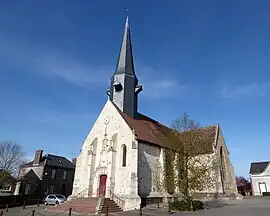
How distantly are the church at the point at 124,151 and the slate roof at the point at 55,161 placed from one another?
19847 mm

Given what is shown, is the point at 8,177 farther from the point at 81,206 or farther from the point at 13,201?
the point at 81,206

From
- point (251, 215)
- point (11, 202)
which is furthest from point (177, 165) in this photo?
point (11, 202)

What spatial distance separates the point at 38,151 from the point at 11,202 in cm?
1580

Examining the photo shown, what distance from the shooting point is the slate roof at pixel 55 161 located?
143 ft

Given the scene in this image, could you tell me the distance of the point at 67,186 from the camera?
45469 millimetres

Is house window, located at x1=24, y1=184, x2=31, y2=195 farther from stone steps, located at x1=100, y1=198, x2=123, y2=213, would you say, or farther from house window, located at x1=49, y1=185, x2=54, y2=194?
stone steps, located at x1=100, y1=198, x2=123, y2=213

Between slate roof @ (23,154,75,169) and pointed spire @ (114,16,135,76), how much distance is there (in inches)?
992

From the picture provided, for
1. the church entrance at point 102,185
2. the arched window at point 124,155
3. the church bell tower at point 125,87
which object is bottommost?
the church entrance at point 102,185

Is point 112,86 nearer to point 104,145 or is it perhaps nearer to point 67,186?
point 104,145

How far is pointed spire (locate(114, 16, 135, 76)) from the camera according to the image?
91.2 feet

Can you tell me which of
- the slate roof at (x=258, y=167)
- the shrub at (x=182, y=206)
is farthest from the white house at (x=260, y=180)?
the shrub at (x=182, y=206)

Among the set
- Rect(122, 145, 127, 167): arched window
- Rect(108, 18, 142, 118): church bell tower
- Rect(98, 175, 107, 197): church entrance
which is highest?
Rect(108, 18, 142, 118): church bell tower

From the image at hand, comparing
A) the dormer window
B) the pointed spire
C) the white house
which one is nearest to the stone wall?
the dormer window

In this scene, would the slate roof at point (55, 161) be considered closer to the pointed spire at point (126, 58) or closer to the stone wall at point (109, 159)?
the stone wall at point (109, 159)
